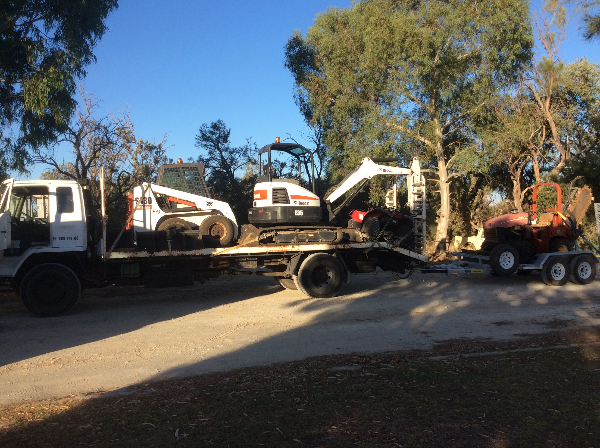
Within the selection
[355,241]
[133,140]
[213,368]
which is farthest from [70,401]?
[133,140]

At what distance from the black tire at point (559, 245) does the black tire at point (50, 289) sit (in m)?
12.3

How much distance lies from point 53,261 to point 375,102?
16.4 m

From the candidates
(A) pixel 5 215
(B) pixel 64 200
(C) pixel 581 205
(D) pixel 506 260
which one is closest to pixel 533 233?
(D) pixel 506 260

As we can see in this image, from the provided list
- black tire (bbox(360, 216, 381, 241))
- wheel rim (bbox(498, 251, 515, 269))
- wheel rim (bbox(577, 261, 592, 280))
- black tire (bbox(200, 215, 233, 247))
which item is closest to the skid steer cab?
black tire (bbox(200, 215, 233, 247))

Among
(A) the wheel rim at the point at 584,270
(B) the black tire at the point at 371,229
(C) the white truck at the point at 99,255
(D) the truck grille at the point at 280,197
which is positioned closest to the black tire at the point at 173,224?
(C) the white truck at the point at 99,255

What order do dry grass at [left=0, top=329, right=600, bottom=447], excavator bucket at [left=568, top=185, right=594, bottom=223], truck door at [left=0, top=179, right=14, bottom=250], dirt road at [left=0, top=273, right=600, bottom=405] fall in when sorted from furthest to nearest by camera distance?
excavator bucket at [left=568, top=185, right=594, bottom=223], truck door at [left=0, top=179, right=14, bottom=250], dirt road at [left=0, top=273, right=600, bottom=405], dry grass at [left=0, top=329, right=600, bottom=447]

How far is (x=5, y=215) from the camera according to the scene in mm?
10289

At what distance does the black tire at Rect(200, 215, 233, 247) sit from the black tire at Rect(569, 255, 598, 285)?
358 inches

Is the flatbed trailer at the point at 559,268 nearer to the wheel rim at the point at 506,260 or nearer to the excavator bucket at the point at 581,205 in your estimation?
the wheel rim at the point at 506,260

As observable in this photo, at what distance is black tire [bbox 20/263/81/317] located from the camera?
34.4 feet

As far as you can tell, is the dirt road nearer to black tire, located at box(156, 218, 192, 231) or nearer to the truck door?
the truck door

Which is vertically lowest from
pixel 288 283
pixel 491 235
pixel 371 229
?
pixel 288 283

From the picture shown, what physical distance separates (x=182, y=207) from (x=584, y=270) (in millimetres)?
10725

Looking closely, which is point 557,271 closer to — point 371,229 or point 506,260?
point 506,260
